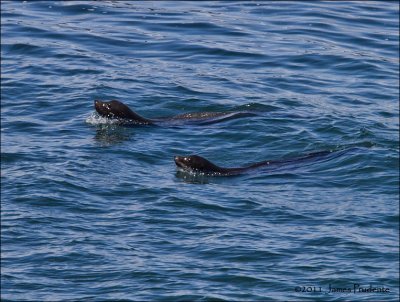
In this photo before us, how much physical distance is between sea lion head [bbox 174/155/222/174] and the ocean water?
151 mm

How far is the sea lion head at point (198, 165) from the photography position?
1753 cm

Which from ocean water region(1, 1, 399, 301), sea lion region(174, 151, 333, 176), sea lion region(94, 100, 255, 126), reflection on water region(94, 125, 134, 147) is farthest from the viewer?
sea lion region(94, 100, 255, 126)

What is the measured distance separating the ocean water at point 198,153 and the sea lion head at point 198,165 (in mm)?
151

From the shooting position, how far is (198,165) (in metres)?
17.6

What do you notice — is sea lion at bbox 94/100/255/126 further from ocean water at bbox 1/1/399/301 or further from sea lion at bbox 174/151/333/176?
sea lion at bbox 174/151/333/176

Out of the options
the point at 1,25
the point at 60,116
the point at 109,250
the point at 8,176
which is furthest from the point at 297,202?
the point at 1,25

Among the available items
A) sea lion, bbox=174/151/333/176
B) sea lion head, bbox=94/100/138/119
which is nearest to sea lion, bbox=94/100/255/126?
sea lion head, bbox=94/100/138/119

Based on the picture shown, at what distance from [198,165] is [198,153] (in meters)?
1.11

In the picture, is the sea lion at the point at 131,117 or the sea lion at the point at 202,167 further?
the sea lion at the point at 131,117

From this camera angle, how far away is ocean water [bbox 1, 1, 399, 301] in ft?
44.8

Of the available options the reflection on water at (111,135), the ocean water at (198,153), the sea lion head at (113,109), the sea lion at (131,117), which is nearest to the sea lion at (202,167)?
the ocean water at (198,153)

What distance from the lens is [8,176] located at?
16.7m

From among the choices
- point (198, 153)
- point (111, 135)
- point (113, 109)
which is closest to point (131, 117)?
point (113, 109)

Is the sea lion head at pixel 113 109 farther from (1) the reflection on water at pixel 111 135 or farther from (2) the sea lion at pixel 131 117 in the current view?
(1) the reflection on water at pixel 111 135
